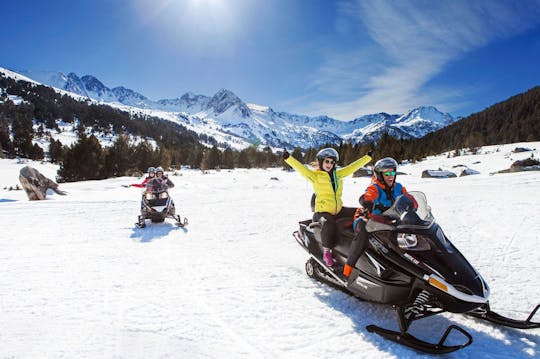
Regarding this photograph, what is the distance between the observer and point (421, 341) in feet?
10.6

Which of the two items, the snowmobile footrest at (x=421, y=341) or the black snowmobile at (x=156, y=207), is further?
the black snowmobile at (x=156, y=207)

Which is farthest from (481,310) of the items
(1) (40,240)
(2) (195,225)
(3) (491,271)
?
(1) (40,240)

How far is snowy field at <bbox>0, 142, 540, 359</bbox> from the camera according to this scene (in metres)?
3.25

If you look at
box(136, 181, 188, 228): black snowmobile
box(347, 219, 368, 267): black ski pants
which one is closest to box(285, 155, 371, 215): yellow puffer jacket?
box(347, 219, 368, 267): black ski pants

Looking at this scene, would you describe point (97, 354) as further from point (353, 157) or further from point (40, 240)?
point (353, 157)

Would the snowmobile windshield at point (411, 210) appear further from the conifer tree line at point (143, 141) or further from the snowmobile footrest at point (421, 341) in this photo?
the conifer tree line at point (143, 141)

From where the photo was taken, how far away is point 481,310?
376 cm

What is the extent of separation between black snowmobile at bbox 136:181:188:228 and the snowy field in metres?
0.41

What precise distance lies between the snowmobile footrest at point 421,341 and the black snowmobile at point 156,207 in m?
6.89

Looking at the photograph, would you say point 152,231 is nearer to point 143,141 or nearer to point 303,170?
point 303,170

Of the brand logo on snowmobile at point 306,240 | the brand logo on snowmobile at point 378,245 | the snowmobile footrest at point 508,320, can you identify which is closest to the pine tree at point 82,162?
the brand logo on snowmobile at point 306,240

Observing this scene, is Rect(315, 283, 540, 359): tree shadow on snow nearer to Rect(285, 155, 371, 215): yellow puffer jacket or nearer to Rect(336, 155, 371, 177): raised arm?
Rect(285, 155, 371, 215): yellow puffer jacket

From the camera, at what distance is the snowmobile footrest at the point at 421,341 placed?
310 centimetres

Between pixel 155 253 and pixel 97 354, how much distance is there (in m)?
3.50
